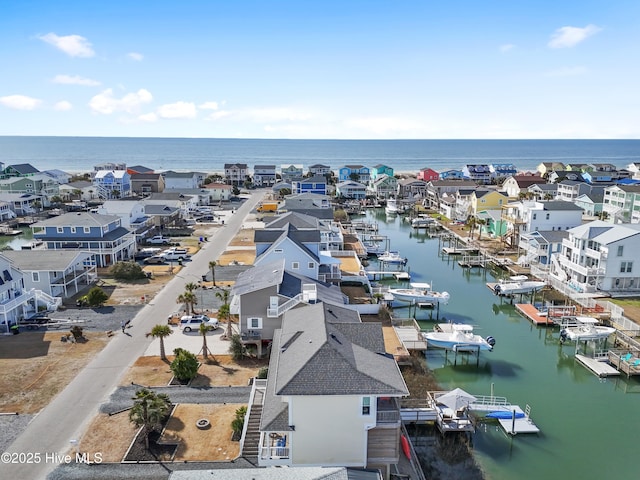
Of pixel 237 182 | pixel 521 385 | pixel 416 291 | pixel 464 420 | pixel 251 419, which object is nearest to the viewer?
pixel 251 419

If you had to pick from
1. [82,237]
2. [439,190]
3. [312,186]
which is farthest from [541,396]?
[312,186]

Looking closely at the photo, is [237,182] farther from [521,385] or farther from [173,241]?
[521,385]

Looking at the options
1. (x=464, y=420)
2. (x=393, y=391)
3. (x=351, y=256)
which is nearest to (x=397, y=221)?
(x=351, y=256)

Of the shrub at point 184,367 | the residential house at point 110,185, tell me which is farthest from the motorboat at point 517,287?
the residential house at point 110,185

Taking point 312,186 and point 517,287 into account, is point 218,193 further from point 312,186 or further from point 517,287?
point 517,287

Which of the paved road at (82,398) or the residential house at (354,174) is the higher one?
the residential house at (354,174)

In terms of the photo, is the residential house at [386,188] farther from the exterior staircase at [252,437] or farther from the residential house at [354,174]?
the exterior staircase at [252,437]

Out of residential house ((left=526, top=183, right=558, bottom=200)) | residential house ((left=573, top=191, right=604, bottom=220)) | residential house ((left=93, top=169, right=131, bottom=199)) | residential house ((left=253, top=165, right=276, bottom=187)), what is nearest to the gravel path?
residential house ((left=573, top=191, right=604, bottom=220))
